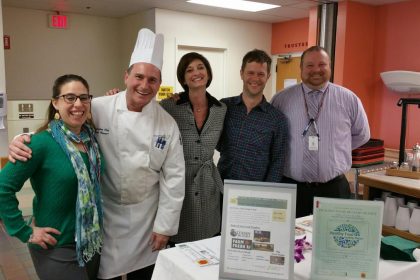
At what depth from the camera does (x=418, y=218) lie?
7.16 feet

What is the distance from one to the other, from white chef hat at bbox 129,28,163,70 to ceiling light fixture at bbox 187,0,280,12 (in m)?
A: 2.88

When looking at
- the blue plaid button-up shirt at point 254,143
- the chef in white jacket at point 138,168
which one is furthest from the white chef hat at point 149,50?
the blue plaid button-up shirt at point 254,143

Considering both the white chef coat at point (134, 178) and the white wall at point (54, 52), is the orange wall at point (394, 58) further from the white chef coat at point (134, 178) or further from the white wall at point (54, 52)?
the white wall at point (54, 52)

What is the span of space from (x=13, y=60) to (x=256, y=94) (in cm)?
432

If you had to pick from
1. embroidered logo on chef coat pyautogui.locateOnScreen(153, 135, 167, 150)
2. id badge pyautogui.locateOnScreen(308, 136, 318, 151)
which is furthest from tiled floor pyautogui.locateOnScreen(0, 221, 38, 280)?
id badge pyautogui.locateOnScreen(308, 136, 318, 151)

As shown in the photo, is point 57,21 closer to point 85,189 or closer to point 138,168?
point 138,168

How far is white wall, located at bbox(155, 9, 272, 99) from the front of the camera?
200 inches

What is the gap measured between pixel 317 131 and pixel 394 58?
292 cm

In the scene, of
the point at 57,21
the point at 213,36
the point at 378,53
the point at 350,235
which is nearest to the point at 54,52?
the point at 57,21

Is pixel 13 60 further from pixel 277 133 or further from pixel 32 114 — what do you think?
pixel 277 133

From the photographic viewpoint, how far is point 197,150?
193 cm

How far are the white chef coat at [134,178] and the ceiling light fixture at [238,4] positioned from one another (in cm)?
310

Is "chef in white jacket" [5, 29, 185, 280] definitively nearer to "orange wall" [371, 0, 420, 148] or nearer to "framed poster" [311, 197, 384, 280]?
"framed poster" [311, 197, 384, 280]

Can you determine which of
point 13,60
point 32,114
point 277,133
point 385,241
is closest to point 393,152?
point 277,133
